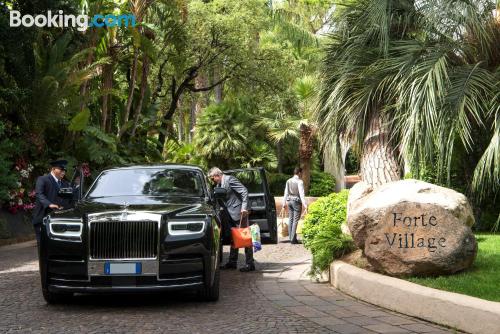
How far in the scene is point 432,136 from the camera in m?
11.7

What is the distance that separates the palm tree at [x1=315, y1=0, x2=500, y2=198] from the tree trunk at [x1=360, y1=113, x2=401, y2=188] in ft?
0.07

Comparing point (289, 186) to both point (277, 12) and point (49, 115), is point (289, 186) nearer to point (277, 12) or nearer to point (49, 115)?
point (49, 115)

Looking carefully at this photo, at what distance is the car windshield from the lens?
828cm

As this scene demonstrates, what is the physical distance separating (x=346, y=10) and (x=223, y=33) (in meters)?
11.4

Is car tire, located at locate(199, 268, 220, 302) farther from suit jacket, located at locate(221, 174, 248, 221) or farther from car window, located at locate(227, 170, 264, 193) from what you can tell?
car window, located at locate(227, 170, 264, 193)

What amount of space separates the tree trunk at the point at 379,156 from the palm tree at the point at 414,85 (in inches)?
0.8

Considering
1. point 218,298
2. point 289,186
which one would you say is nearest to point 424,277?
point 218,298

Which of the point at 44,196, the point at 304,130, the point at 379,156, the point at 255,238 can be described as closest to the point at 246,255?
the point at 255,238

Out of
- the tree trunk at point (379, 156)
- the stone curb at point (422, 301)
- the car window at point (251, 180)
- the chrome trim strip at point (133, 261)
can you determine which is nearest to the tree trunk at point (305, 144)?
the car window at point (251, 180)

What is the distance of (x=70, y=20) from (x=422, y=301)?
15.4 m

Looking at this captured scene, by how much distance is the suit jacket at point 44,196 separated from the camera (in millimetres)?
9930

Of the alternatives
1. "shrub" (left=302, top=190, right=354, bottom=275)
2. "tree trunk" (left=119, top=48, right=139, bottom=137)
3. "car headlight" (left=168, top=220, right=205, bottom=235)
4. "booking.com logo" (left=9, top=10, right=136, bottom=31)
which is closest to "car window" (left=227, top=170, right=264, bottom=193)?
"shrub" (left=302, top=190, right=354, bottom=275)

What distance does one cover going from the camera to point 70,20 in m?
19.0

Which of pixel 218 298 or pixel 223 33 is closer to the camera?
pixel 218 298
